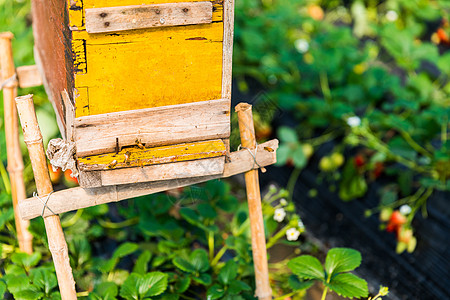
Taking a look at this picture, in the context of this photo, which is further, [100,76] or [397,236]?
[397,236]

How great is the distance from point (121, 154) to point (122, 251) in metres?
0.57

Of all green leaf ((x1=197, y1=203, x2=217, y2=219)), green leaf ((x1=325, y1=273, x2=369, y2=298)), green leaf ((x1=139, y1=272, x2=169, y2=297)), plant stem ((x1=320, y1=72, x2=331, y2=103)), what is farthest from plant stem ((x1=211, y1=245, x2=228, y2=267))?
plant stem ((x1=320, y1=72, x2=331, y2=103))

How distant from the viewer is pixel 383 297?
1902 mm

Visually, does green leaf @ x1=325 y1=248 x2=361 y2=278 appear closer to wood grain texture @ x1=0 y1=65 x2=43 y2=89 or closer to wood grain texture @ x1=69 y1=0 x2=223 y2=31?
wood grain texture @ x1=69 y1=0 x2=223 y2=31

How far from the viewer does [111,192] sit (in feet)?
4.15

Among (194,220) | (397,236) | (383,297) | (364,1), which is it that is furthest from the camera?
(364,1)

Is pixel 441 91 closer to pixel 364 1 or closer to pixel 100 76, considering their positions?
pixel 364 1

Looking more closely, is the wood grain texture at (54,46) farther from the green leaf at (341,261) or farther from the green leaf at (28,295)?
the green leaf at (341,261)

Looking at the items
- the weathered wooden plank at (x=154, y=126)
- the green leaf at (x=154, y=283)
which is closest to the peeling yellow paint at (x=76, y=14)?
the weathered wooden plank at (x=154, y=126)

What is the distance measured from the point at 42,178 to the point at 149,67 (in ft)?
1.26

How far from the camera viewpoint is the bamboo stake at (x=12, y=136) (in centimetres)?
160

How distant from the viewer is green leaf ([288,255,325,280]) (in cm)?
147

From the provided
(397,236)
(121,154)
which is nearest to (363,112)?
(397,236)

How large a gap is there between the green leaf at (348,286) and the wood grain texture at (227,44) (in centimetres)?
64
